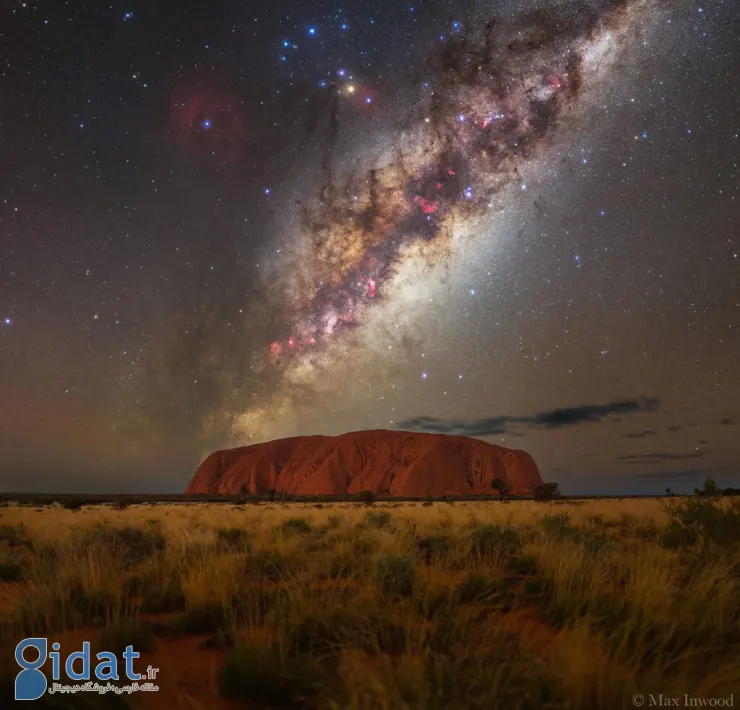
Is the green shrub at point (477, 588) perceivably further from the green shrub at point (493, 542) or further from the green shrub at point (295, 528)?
the green shrub at point (295, 528)

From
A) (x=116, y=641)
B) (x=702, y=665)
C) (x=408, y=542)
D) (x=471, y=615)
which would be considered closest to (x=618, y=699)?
(x=702, y=665)

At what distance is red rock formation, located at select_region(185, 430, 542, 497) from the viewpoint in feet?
399

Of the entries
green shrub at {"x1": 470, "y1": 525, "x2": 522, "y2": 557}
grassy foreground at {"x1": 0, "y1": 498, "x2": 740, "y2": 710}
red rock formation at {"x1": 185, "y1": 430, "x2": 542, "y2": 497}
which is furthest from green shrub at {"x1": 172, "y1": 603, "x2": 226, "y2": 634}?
red rock formation at {"x1": 185, "y1": 430, "x2": 542, "y2": 497}

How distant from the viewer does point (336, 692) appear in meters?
3.35

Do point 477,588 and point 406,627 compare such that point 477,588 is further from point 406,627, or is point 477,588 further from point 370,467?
point 370,467

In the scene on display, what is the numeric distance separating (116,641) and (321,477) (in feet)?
426

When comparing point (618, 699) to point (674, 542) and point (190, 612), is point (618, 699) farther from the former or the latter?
point (674, 542)

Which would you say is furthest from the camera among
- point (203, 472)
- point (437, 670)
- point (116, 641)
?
point (203, 472)

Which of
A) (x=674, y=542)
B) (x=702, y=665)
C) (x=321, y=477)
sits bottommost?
(x=321, y=477)

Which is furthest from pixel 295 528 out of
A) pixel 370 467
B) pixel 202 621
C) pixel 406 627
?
pixel 370 467

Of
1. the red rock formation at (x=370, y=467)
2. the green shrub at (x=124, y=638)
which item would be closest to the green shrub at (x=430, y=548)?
the green shrub at (x=124, y=638)

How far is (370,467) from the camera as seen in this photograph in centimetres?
13375

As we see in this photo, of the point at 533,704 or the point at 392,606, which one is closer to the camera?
the point at 533,704

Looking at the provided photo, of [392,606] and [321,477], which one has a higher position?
[392,606]
